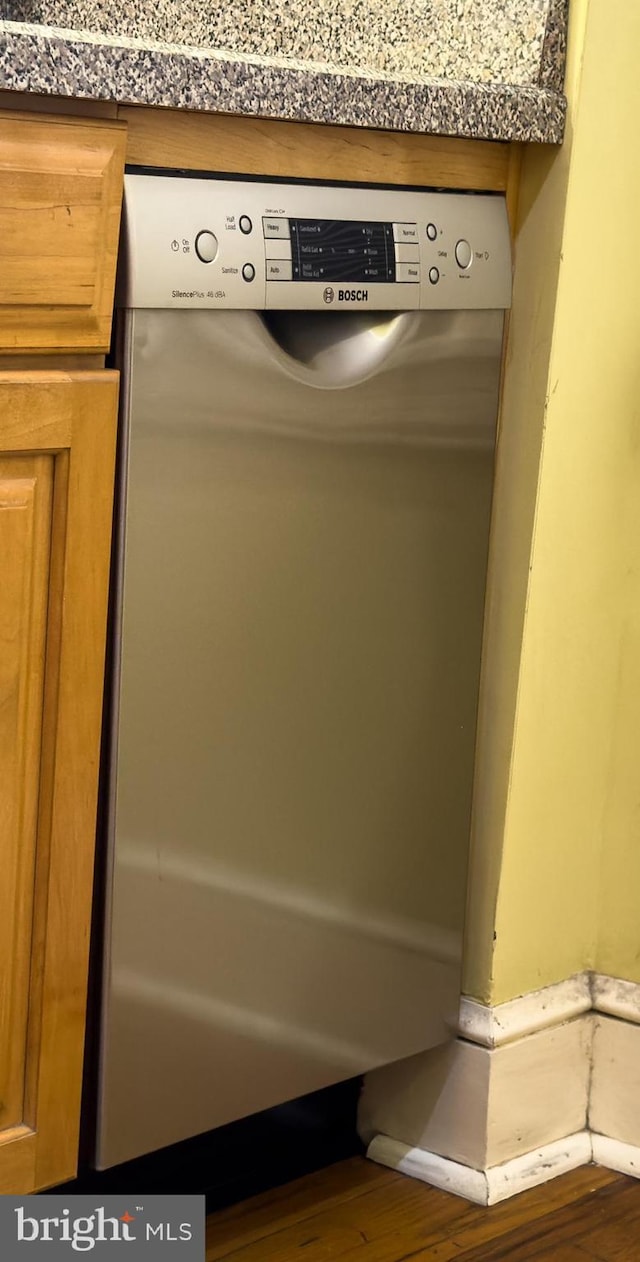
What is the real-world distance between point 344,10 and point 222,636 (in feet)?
2.12

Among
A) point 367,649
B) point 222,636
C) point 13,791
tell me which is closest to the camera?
point 13,791

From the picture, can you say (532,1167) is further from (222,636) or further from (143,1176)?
(222,636)

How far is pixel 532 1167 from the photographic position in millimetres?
1529

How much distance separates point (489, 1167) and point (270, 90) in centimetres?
103

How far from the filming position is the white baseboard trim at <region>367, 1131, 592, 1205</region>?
1.50 m

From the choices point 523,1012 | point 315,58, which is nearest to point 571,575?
point 523,1012

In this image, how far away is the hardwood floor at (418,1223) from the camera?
4.58 ft

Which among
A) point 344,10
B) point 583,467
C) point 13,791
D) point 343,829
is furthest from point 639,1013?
point 344,10

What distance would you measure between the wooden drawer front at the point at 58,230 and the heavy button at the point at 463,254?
14.3 inches

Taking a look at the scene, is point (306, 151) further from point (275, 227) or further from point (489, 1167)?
point (489, 1167)

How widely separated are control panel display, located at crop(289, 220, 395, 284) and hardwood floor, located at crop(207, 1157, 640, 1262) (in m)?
0.87

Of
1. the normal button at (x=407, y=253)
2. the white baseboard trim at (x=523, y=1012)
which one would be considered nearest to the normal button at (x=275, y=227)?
the normal button at (x=407, y=253)

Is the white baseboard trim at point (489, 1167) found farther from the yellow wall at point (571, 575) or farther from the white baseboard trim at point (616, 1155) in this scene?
the yellow wall at point (571, 575)

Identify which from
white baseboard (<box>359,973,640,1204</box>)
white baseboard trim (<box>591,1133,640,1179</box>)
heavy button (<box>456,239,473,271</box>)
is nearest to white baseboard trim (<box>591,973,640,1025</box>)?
white baseboard (<box>359,973,640,1204</box>)
